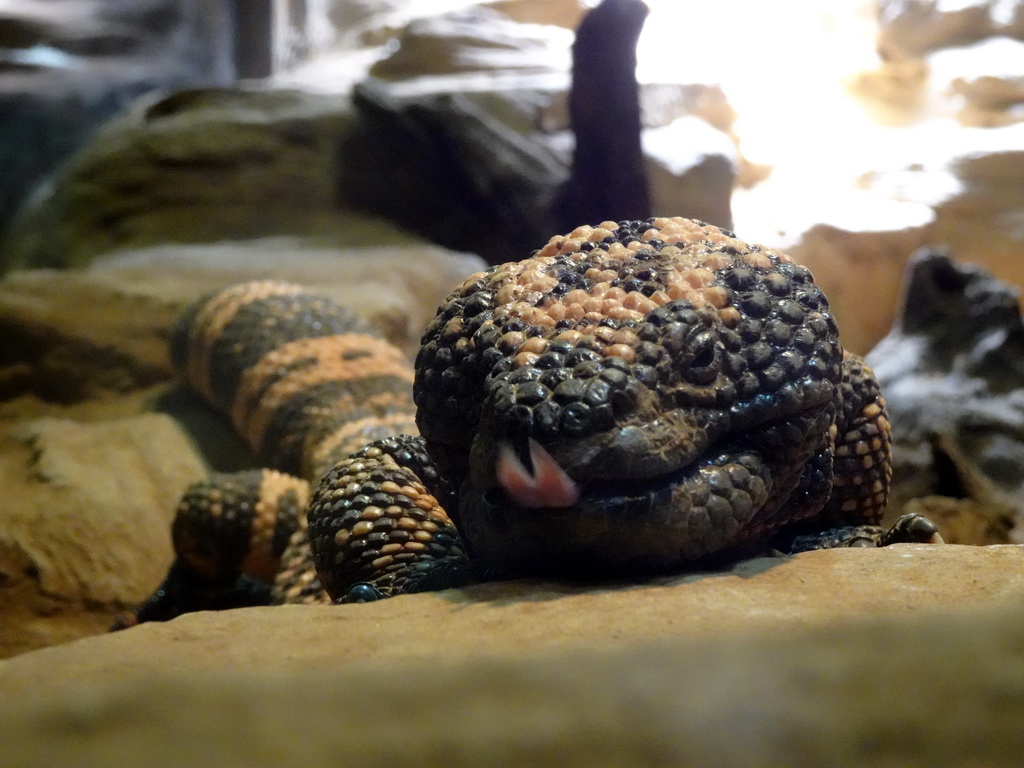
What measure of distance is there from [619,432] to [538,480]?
0.15m

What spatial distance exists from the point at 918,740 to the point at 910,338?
4.13 m

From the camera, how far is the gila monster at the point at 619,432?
4.87 ft

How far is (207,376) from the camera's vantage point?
12.5ft

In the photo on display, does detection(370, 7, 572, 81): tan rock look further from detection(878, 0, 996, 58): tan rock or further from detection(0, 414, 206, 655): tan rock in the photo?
detection(0, 414, 206, 655): tan rock

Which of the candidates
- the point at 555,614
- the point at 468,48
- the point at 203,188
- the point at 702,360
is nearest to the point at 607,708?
the point at 555,614

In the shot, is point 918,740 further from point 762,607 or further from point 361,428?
point 361,428

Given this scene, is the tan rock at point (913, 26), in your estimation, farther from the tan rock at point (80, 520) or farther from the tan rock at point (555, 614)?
the tan rock at point (555, 614)

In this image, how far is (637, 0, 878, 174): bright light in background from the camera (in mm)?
5621

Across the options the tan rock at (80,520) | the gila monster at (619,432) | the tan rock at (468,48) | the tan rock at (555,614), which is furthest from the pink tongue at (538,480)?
the tan rock at (468,48)

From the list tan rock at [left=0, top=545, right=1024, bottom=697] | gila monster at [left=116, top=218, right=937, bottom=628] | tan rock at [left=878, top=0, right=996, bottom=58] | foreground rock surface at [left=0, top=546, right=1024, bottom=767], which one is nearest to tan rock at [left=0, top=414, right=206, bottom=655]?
gila monster at [left=116, top=218, right=937, bottom=628]

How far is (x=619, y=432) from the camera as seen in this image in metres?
1.47

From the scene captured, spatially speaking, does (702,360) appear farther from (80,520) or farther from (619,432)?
(80,520)

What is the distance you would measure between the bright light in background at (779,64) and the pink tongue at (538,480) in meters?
4.03

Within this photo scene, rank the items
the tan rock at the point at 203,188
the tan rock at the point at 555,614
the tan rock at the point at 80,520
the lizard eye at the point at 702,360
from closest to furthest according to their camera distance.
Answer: the tan rock at the point at 555,614
the lizard eye at the point at 702,360
the tan rock at the point at 80,520
the tan rock at the point at 203,188
